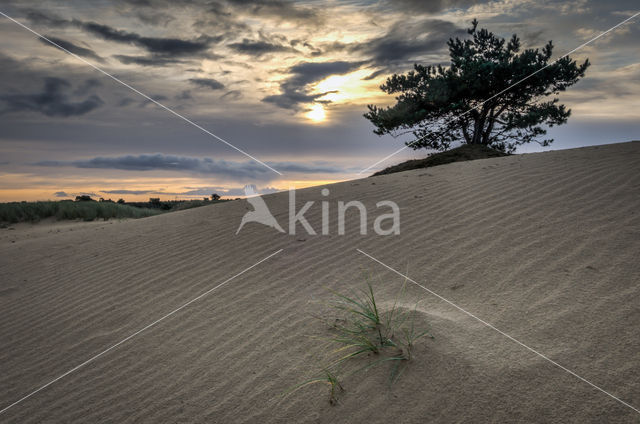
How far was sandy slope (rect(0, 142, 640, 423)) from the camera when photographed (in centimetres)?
242

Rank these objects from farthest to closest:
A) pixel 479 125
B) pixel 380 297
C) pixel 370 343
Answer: pixel 479 125, pixel 380 297, pixel 370 343

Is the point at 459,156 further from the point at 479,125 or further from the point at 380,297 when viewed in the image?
the point at 380,297

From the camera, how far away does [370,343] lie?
2.78 metres

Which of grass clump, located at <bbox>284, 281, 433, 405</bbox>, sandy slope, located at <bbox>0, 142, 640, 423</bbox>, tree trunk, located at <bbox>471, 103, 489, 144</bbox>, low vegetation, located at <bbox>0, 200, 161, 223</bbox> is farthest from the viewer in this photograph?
tree trunk, located at <bbox>471, 103, 489, 144</bbox>

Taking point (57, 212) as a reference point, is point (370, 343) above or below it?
below

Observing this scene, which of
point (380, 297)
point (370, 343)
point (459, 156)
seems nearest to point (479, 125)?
A: point (459, 156)

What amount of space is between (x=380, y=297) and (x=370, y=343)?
3.23 feet

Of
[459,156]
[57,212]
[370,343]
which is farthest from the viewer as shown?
[459,156]

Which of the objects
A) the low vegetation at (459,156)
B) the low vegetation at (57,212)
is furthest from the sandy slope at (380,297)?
the low vegetation at (459,156)

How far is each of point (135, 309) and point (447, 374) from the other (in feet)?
11.2

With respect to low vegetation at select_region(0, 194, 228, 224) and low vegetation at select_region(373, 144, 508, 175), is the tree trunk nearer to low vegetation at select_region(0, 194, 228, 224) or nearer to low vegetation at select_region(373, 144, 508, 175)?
low vegetation at select_region(373, 144, 508, 175)

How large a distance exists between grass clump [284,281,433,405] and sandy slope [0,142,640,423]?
87 millimetres

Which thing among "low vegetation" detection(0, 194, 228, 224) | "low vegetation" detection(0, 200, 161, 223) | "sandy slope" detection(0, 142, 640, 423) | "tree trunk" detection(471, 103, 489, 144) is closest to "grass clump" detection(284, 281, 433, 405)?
Result: "sandy slope" detection(0, 142, 640, 423)

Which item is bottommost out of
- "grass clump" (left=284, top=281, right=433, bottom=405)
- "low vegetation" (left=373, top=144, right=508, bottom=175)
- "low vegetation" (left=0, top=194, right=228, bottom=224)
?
"grass clump" (left=284, top=281, right=433, bottom=405)
